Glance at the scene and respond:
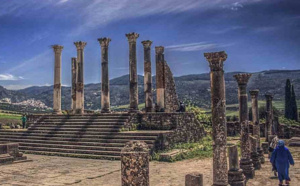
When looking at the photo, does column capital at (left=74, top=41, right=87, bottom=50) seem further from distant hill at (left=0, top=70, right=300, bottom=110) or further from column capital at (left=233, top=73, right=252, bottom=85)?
distant hill at (left=0, top=70, right=300, bottom=110)

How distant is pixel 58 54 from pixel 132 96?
876 centimetres

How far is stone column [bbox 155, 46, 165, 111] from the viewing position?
76.1ft

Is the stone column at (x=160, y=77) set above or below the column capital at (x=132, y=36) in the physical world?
below

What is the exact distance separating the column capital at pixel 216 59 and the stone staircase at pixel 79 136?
7361mm

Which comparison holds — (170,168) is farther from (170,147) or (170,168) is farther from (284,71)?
(284,71)

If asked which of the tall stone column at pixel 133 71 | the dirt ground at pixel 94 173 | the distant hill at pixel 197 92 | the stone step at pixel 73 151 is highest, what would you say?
the distant hill at pixel 197 92

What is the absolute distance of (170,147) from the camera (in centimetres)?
1669

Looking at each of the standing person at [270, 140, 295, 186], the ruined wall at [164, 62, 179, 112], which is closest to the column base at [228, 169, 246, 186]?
the standing person at [270, 140, 295, 186]

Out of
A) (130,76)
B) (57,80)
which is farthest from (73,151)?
(57,80)

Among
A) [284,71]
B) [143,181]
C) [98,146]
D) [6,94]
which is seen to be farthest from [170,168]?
[284,71]

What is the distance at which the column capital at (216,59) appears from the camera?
8.77 meters

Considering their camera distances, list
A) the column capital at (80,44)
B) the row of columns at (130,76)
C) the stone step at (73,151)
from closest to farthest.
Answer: the stone step at (73,151) → the row of columns at (130,76) → the column capital at (80,44)

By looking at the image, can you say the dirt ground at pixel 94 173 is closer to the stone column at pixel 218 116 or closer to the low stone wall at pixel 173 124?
the stone column at pixel 218 116

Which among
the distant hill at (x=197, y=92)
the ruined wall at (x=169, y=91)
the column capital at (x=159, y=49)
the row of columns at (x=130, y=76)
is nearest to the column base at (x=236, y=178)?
the row of columns at (x=130, y=76)
